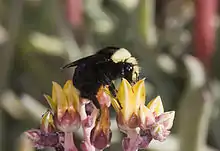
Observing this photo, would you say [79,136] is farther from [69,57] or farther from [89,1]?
[89,1]

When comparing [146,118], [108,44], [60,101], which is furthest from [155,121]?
[108,44]

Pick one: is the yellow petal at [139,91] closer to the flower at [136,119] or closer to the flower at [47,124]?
the flower at [136,119]

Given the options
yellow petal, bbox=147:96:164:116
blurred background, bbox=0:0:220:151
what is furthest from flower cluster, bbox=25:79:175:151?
blurred background, bbox=0:0:220:151

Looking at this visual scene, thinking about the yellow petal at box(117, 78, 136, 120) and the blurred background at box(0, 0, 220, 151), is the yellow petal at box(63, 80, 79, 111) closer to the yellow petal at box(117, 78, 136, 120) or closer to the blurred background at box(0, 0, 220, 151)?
the yellow petal at box(117, 78, 136, 120)

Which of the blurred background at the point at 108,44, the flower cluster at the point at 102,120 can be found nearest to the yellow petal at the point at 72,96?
the flower cluster at the point at 102,120

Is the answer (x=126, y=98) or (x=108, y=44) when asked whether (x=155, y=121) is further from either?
(x=108, y=44)

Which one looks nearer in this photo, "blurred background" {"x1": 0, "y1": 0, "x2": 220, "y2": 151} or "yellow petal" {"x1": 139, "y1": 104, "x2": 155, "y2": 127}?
"yellow petal" {"x1": 139, "y1": 104, "x2": 155, "y2": 127}
